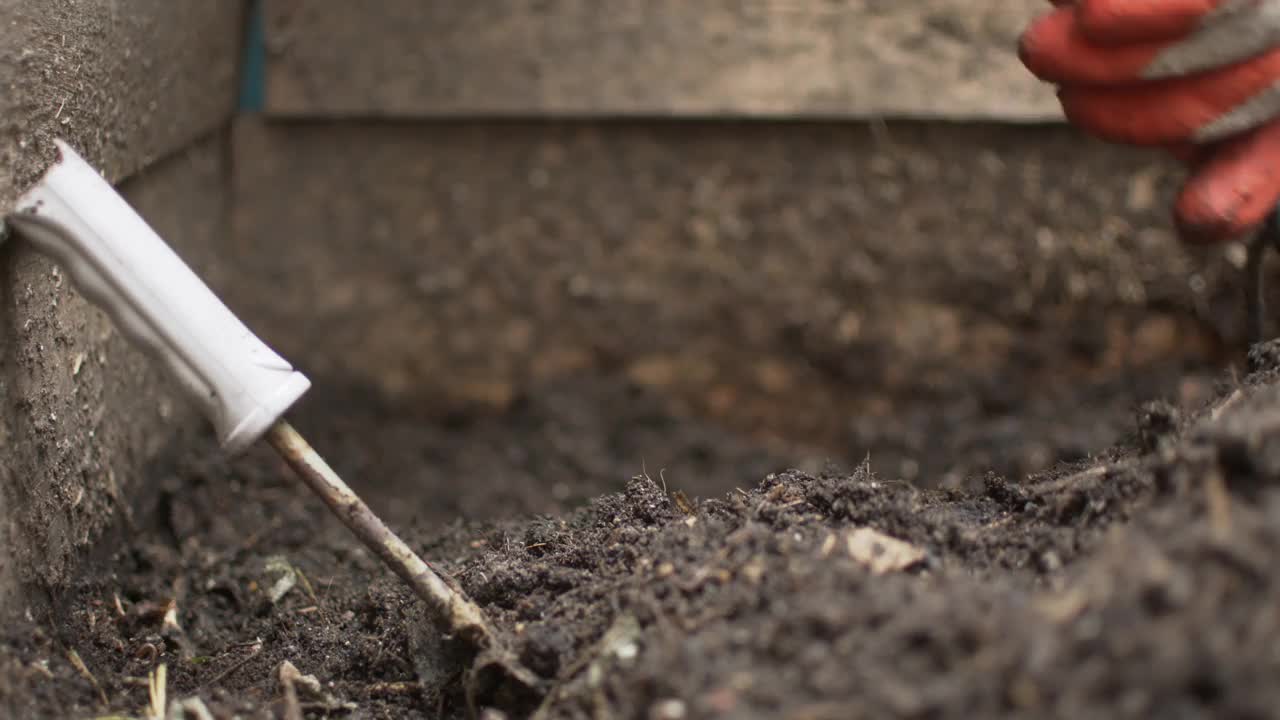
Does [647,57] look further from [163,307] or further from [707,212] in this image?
[163,307]

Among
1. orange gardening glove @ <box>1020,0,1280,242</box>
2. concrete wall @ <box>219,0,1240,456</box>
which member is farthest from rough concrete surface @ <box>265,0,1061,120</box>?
orange gardening glove @ <box>1020,0,1280,242</box>

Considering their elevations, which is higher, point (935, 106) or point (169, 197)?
point (169, 197)

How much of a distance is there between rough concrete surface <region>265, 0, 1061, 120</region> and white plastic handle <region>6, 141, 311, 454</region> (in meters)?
1.18

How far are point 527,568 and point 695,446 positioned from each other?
3.88ft

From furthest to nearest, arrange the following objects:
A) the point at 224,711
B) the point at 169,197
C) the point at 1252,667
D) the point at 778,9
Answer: the point at 778,9
the point at 169,197
the point at 224,711
the point at 1252,667

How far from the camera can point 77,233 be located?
101cm

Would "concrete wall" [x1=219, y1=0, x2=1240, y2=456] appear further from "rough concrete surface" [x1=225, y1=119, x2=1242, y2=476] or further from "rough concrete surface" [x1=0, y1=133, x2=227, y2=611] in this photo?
"rough concrete surface" [x1=0, y1=133, x2=227, y2=611]

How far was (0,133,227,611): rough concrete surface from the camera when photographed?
1.10 metres

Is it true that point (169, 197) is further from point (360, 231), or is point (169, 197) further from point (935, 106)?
point (935, 106)

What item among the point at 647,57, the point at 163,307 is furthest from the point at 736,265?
the point at 163,307

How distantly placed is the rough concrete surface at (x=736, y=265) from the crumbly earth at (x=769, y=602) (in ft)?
2.38

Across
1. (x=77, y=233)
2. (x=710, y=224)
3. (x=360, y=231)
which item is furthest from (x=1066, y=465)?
(x=360, y=231)

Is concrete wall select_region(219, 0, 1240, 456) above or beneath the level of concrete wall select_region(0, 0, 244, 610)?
beneath

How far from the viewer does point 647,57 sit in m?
2.16
